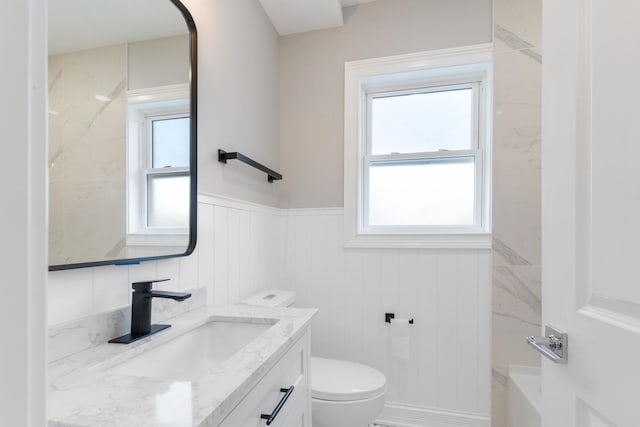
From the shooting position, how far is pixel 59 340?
2.47ft

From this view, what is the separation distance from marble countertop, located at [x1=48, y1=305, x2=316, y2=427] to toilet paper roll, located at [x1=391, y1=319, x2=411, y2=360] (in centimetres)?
120

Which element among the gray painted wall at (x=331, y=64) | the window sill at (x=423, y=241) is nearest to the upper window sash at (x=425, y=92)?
the gray painted wall at (x=331, y=64)

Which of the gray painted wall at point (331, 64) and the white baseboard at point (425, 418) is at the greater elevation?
the gray painted wall at point (331, 64)

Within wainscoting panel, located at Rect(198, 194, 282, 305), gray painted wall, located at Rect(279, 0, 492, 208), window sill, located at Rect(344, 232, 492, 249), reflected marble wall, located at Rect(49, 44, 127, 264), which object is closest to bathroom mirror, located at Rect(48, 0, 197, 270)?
reflected marble wall, located at Rect(49, 44, 127, 264)

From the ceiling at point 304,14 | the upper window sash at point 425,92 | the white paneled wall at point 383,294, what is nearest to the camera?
the white paneled wall at point 383,294

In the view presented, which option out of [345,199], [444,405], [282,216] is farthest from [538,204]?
[282,216]

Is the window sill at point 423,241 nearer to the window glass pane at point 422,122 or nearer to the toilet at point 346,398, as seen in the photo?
the window glass pane at point 422,122

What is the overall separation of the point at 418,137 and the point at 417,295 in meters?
1.00

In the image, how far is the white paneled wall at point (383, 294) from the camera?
181 centimetres

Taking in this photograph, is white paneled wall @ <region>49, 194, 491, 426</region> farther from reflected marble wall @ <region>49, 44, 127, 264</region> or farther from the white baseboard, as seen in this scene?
reflected marble wall @ <region>49, 44, 127, 264</region>

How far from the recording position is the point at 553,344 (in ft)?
2.33

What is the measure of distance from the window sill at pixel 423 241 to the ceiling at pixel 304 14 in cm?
136

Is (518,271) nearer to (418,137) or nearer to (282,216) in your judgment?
(418,137)

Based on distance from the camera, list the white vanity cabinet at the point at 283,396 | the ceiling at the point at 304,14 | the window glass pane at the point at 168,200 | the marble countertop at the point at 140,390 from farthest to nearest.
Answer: the ceiling at the point at 304,14 → the window glass pane at the point at 168,200 → the white vanity cabinet at the point at 283,396 → the marble countertop at the point at 140,390
